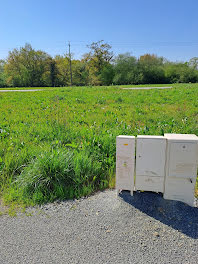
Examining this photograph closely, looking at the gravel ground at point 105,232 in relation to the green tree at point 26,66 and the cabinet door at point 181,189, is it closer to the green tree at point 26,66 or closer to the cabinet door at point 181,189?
the cabinet door at point 181,189

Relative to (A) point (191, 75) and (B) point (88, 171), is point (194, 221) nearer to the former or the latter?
(B) point (88, 171)

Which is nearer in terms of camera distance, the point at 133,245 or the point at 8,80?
the point at 133,245

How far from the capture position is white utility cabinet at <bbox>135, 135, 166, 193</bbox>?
2723 millimetres

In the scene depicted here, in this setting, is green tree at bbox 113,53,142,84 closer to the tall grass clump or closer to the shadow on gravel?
the tall grass clump

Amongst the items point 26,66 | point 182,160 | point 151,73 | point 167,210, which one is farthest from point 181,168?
point 26,66

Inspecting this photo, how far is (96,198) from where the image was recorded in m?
2.98

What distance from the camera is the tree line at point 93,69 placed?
45.4 meters

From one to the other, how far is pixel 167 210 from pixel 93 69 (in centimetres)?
5847

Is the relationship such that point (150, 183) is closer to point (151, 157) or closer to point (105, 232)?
point (151, 157)

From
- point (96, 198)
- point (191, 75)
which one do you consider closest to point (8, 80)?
point (191, 75)

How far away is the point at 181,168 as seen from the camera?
106 inches

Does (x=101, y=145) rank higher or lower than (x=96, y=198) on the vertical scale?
higher

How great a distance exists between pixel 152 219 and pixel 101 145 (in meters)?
2.01

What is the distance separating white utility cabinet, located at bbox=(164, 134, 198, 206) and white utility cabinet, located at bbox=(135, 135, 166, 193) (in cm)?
8
